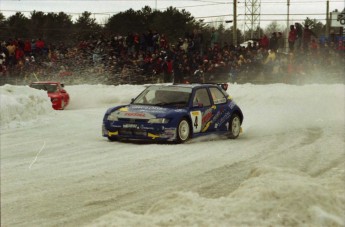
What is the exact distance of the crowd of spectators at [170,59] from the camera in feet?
94.0

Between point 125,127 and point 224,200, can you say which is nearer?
point 224,200

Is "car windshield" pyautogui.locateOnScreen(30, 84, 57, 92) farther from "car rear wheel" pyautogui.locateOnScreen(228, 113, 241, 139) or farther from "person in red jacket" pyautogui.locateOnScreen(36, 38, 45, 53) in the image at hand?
"car rear wheel" pyautogui.locateOnScreen(228, 113, 241, 139)

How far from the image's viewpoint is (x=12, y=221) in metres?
5.77

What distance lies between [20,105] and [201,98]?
15.5 ft

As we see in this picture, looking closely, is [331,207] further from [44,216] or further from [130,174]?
[130,174]

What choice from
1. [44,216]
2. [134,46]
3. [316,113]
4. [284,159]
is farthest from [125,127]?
[134,46]

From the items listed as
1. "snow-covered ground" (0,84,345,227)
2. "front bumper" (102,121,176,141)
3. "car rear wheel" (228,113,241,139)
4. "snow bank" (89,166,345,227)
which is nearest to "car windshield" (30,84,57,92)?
"snow-covered ground" (0,84,345,227)

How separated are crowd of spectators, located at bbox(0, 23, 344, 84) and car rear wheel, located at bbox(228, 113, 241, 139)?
43.3 feet

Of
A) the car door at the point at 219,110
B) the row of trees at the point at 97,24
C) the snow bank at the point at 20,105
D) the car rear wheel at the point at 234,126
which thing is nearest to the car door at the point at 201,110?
the car door at the point at 219,110

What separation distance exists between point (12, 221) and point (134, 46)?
25373 millimetres

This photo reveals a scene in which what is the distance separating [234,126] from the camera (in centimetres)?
1406

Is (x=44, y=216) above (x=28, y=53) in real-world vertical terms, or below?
below

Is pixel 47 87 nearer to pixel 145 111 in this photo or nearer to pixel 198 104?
pixel 198 104

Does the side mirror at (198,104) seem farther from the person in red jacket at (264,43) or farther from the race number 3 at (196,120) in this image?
the person in red jacket at (264,43)
